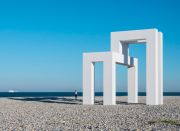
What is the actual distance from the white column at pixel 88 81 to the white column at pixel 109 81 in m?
1.31

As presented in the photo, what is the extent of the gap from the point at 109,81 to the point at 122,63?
2.79 metres

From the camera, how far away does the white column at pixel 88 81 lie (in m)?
28.5

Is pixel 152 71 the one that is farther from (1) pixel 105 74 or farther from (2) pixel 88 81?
(2) pixel 88 81

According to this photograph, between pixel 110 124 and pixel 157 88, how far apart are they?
14.8 meters

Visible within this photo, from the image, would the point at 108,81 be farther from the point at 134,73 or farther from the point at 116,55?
the point at 134,73

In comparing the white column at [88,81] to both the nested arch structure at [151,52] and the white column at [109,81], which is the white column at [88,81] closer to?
the white column at [109,81]

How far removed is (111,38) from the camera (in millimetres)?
30219

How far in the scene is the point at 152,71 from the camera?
27.8 metres

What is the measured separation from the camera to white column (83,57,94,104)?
28469 mm

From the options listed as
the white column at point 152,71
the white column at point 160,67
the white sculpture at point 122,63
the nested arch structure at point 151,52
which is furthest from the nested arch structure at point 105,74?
the white column at point 160,67

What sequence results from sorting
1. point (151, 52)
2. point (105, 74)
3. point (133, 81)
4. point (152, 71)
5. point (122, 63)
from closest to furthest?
point (105, 74) → point (152, 71) → point (151, 52) → point (122, 63) → point (133, 81)

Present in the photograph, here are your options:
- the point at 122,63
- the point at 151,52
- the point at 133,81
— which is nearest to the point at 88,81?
the point at 122,63

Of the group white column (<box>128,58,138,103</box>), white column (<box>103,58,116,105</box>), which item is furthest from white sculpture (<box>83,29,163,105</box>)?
white column (<box>128,58,138,103</box>)

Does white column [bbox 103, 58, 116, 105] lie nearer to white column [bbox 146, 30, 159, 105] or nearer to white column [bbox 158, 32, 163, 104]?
white column [bbox 146, 30, 159, 105]
